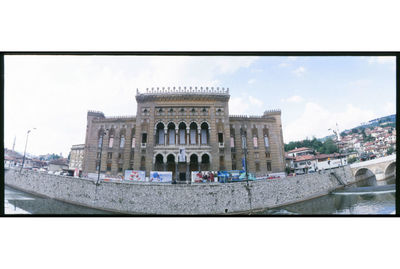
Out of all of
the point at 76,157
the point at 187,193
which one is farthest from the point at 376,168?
the point at 76,157

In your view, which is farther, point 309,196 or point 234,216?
point 309,196

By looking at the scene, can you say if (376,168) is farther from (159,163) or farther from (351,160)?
(159,163)

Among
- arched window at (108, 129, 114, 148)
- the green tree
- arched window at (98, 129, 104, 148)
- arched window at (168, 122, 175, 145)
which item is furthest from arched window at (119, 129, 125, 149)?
the green tree

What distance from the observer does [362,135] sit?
539 cm

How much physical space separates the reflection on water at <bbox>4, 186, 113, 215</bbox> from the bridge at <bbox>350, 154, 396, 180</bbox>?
8163mm

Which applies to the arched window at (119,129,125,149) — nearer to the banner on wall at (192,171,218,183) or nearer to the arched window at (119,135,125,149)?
the arched window at (119,135,125,149)

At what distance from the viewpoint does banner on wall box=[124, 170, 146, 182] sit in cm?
695

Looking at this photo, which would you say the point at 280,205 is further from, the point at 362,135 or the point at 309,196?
the point at 362,135

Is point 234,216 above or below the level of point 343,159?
below

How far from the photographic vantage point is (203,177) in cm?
713

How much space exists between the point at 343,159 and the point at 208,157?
15.4ft

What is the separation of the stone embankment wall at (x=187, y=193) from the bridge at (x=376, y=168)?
1.03 ft
